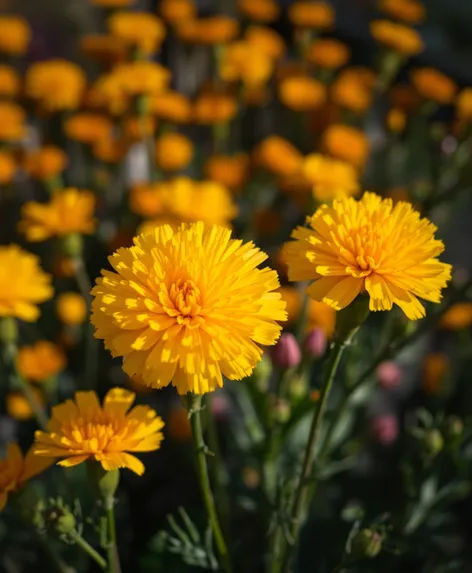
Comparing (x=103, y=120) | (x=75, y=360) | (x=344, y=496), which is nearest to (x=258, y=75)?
(x=103, y=120)

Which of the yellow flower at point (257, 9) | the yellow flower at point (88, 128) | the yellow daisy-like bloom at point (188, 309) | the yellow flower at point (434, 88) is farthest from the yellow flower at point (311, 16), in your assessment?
the yellow daisy-like bloom at point (188, 309)

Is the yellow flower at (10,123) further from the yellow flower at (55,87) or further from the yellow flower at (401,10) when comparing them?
the yellow flower at (401,10)

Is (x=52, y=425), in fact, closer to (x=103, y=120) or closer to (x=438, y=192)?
(x=438, y=192)

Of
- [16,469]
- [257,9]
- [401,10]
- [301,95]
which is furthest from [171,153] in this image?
[16,469]

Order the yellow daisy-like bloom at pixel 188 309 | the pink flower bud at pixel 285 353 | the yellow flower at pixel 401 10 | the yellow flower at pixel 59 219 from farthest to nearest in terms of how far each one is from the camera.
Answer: the yellow flower at pixel 401 10, the yellow flower at pixel 59 219, the pink flower bud at pixel 285 353, the yellow daisy-like bloom at pixel 188 309

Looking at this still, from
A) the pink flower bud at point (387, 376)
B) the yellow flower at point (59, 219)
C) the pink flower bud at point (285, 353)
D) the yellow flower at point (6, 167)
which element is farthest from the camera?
the yellow flower at point (6, 167)

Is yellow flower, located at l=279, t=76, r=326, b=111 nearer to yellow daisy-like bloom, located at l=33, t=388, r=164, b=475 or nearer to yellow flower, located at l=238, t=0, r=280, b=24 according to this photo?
yellow flower, located at l=238, t=0, r=280, b=24

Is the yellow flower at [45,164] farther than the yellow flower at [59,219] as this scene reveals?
Yes
